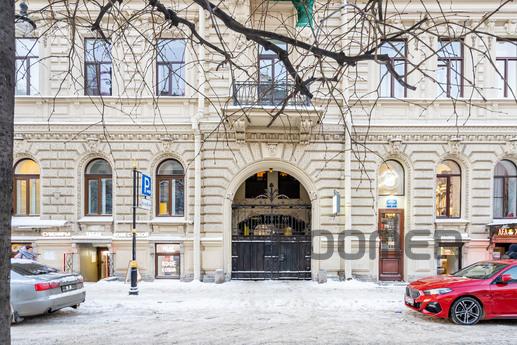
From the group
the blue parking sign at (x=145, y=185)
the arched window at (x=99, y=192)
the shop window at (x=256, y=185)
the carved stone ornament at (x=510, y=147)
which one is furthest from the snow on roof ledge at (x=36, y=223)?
the carved stone ornament at (x=510, y=147)

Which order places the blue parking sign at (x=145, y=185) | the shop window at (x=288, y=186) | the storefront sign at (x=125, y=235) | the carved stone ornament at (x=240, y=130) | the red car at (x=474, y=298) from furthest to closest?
the shop window at (x=288, y=186)
the storefront sign at (x=125, y=235)
the carved stone ornament at (x=240, y=130)
the blue parking sign at (x=145, y=185)
the red car at (x=474, y=298)

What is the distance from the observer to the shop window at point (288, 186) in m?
15.1

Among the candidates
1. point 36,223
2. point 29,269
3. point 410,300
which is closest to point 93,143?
point 36,223

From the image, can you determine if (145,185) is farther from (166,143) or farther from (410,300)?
(410,300)

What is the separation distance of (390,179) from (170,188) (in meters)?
8.64

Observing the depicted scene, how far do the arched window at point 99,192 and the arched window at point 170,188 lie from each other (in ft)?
6.20

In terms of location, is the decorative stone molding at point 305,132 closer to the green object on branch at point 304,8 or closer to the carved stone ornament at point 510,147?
the carved stone ornament at point 510,147

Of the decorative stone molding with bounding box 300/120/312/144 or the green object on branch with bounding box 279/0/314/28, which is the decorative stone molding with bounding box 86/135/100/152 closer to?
the decorative stone molding with bounding box 300/120/312/144

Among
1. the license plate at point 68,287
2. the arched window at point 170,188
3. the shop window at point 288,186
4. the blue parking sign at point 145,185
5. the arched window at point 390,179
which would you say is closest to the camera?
the license plate at point 68,287

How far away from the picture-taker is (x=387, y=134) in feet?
44.3

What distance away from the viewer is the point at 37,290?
7891 mm

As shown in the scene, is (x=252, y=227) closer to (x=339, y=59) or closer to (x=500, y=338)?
(x=500, y=338)

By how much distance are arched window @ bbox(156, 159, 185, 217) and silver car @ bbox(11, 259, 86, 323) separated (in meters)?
5.26

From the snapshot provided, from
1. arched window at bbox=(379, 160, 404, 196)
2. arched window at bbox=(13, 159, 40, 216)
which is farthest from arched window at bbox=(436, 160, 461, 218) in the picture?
arched window at bbox=(13, 159, 40, 216)
